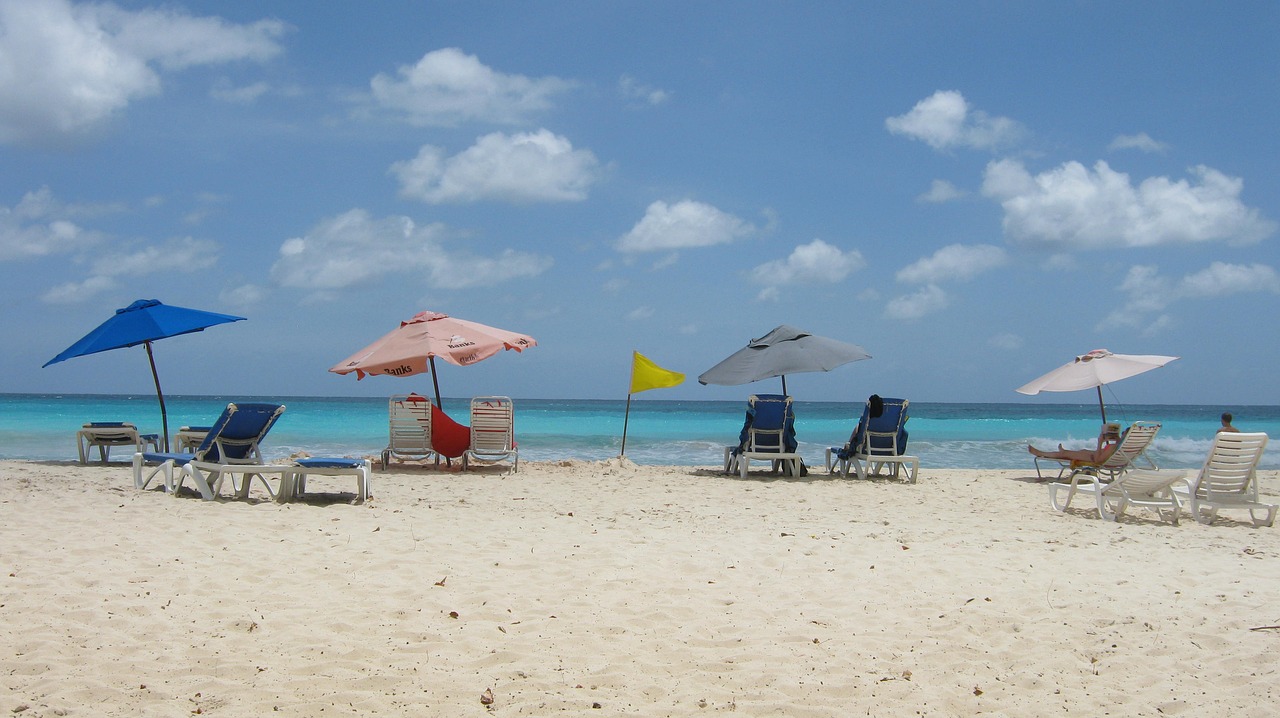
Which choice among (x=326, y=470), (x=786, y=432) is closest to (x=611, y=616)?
(x=326, y=470)

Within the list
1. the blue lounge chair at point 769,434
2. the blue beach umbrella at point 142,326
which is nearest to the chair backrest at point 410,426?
the blue beach umbrella at point 142,326

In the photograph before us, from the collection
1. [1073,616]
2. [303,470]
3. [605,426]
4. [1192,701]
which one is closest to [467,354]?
[303,470]

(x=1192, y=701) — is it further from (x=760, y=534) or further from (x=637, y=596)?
(x=760, y=534)

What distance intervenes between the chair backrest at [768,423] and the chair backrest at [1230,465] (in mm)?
4255

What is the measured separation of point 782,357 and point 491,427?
360cm

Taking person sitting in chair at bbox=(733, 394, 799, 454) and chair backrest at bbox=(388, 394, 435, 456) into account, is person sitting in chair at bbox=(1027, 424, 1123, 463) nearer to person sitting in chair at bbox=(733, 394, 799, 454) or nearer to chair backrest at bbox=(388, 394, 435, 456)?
person sitting in chair at bbox=(733, 394, 799, 454)

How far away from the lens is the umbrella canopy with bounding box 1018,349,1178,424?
11438 mm

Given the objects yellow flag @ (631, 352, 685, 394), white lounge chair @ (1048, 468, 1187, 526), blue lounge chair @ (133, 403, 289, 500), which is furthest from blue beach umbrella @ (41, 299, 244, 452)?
white lounge chair @ (1048, 468, 1187, 526)

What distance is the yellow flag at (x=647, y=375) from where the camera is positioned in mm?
13188

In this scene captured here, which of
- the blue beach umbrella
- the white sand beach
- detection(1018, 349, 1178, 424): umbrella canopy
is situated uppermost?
the blue beach umbrella

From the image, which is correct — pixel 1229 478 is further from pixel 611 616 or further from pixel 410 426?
pixel 410 426

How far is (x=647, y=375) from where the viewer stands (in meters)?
13.3

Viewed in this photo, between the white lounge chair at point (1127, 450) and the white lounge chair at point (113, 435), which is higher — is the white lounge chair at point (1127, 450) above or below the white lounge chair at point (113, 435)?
below

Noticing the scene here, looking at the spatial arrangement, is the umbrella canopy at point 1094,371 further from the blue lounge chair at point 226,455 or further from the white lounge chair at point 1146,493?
the blue lounge chair at point 226,455
